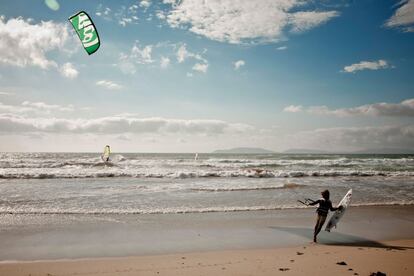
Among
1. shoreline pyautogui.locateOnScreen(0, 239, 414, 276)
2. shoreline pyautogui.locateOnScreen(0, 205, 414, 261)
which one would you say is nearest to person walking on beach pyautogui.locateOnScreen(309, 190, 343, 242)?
shoreline pyautogui.locateOnScreen(0, 205, 414, 261)

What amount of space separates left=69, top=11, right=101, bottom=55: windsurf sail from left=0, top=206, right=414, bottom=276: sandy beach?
3.85 m

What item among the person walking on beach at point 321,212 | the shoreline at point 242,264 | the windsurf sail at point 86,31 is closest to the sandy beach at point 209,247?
the shoreline at point 242,264

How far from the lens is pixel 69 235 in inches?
289

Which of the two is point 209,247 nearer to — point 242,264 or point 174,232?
point 242,264

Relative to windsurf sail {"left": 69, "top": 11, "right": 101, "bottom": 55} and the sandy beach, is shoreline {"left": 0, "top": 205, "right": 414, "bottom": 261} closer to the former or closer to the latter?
the sandy beach

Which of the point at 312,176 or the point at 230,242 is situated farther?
the point at 312,176

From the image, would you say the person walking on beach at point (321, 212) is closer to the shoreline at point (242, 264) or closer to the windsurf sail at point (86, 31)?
the shoreline at point (242, 264)

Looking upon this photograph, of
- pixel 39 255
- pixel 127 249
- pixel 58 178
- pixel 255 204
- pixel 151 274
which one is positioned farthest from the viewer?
pixel 58 178

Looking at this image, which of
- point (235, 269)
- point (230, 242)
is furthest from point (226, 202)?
point (235, 269)

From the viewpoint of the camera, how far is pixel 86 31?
5395mm

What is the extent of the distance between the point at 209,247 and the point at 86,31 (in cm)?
494

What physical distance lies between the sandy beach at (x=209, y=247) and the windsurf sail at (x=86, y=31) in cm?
385

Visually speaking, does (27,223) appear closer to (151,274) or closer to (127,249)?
(127,249)

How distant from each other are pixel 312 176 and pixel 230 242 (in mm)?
18372
